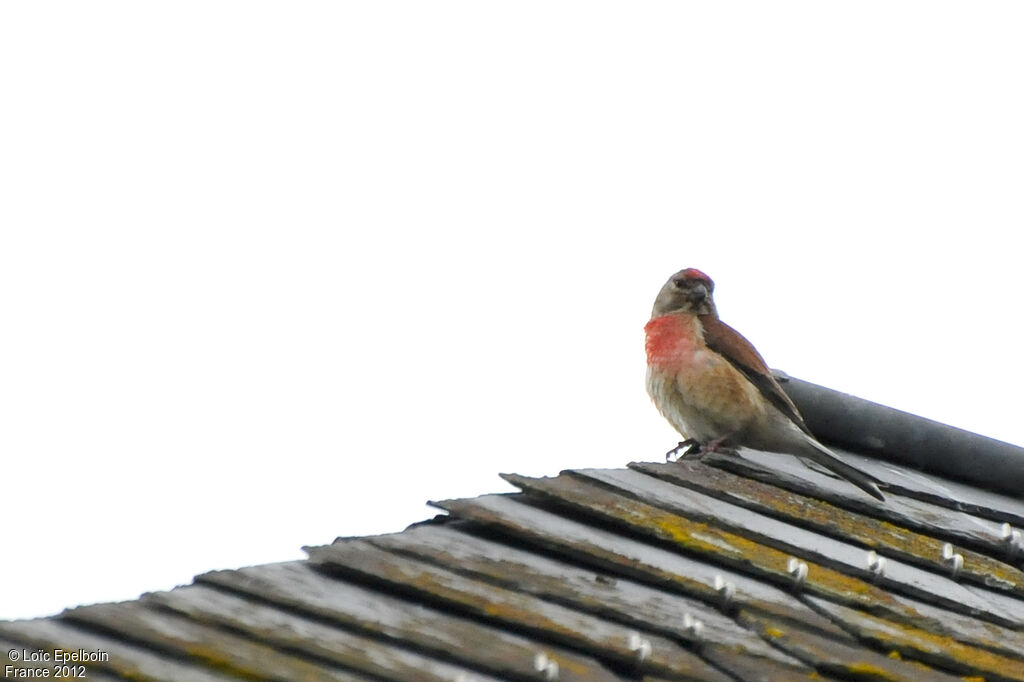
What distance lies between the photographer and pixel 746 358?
5.30 metres

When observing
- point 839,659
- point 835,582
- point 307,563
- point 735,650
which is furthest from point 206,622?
point 835,582

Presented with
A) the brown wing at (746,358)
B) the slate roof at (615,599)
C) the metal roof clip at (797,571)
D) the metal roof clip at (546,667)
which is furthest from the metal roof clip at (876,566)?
the brown wing at (746,358)

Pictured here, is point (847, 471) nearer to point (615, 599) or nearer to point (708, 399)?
point (708, 399)

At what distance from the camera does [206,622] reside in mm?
1859

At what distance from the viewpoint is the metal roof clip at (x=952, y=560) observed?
3031mm

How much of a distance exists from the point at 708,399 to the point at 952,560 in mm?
1962

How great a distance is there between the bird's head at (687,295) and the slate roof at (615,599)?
2.60 meters

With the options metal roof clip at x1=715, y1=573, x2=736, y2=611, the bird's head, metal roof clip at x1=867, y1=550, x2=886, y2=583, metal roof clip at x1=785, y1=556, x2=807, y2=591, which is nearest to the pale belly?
the bird's head

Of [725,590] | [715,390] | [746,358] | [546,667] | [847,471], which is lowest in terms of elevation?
[546,667]

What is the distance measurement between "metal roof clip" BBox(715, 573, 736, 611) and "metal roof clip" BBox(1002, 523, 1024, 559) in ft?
3.77

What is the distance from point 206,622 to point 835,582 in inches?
51.7

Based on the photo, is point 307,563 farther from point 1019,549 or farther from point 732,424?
point 732,424

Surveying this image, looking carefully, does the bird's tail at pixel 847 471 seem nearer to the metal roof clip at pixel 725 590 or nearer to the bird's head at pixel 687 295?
the metal roof clip at pixel 725 590

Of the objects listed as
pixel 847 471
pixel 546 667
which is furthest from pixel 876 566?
pixel 546 667
